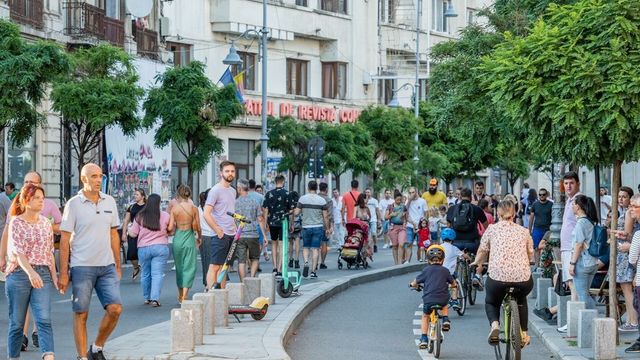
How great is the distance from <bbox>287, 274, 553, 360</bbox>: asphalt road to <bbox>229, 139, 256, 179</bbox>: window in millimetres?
30969

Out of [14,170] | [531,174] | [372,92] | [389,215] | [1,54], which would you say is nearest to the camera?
[1,54]

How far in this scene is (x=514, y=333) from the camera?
581 inches

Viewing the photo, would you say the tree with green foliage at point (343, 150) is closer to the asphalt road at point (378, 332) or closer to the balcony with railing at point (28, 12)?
the balcony with railing at point (28, 12)

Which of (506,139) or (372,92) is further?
(372,92)

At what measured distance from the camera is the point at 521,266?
15.2m

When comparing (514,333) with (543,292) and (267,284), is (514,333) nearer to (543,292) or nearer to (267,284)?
(543,292)

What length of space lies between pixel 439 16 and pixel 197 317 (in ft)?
199

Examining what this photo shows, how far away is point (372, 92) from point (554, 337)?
4966cm

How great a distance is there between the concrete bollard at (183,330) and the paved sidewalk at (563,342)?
3.67 m

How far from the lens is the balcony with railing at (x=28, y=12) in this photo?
3525 centimetres

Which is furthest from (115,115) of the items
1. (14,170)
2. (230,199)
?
(230,199)

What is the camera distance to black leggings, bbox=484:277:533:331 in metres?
15.1

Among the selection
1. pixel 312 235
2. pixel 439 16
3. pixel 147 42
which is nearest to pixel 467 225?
pixel 312 235

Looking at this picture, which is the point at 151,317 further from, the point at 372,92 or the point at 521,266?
the point at 372,92
